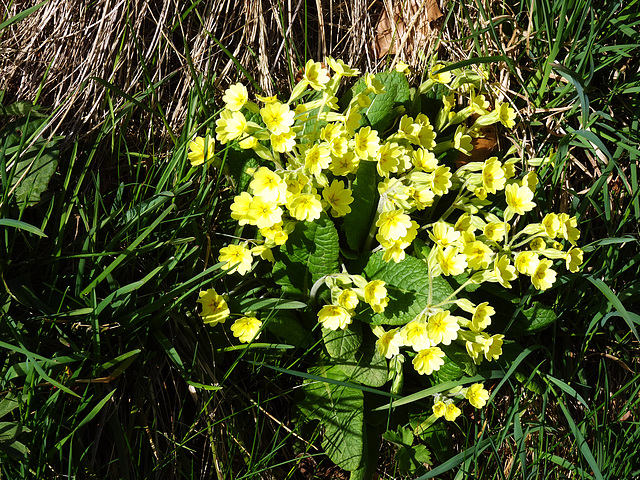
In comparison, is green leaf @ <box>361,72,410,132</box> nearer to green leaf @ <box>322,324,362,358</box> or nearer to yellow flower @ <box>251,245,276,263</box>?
yellow flower @ <box>251,245,276,263</box>

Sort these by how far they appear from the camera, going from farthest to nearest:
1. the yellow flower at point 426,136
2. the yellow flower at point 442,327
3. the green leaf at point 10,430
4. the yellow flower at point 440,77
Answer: the yellow flower at point 440,77 → the yellow flower at point 426,136 → the yellow flower at point 442,327 → the green leaf at point 10,430

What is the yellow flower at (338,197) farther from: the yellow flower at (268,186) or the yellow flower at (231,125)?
the yellow flower at (231,125)

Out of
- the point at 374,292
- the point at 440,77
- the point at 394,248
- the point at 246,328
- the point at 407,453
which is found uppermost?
the point at 440,77

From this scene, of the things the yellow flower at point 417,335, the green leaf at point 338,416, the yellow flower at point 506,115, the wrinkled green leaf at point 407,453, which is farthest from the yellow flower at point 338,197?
the wrinkled green leaf at point 407,453

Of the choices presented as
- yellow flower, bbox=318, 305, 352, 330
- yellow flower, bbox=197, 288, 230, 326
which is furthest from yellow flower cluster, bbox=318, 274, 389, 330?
yellow flower, bbox=197, 288, 230, 326

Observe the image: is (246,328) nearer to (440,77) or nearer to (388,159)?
(388,159)

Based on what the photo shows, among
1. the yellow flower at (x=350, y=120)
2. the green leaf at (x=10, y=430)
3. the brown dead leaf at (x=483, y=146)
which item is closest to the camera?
the green leaf at (x=10, y=430)

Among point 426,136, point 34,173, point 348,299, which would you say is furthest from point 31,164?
point 426,136

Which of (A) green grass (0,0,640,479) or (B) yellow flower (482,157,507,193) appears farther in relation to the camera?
(B) yellow flower (482,157,507,193)

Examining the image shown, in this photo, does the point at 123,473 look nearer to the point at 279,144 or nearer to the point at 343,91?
the point at 279,144
